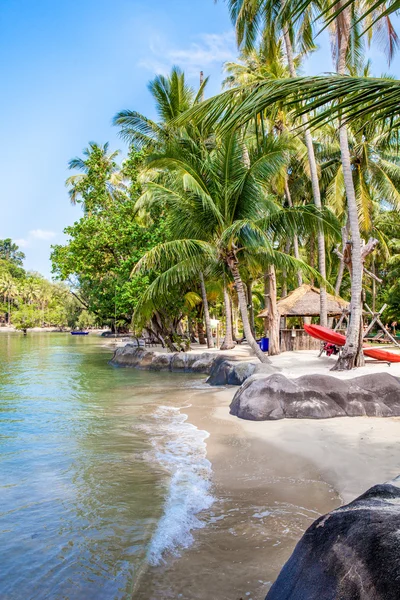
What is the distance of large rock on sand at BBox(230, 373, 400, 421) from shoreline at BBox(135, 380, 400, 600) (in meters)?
0.27

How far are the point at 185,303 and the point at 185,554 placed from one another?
1770cm

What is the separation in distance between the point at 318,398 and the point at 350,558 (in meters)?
5.91

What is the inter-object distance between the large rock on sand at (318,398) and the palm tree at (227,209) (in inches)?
188

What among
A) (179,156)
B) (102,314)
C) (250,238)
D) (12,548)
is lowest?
(12,548)

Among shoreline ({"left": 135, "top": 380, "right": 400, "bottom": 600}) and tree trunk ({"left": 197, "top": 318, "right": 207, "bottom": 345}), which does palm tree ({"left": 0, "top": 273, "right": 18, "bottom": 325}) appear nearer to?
tree trunk ({"left": 197, "top": 318, "right": 207, "bottom": 345})

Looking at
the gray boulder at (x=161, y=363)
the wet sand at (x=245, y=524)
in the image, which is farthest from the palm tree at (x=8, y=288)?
the wet sand at (x=245, y=524)

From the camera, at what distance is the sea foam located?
3.54 m

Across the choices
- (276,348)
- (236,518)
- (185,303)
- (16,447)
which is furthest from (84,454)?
(185,303)

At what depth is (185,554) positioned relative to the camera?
332cm

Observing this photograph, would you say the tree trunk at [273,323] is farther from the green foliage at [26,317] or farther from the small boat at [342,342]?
the green foliage at [26,317]

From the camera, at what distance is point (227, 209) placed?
12500mm

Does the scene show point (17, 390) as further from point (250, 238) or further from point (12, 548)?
point (12, 548)

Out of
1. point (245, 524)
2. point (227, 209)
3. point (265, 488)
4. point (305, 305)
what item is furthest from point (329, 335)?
point (245, 524)

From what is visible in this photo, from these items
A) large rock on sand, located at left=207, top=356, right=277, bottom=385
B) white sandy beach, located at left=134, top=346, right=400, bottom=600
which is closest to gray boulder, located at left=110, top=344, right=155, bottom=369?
large rock on sand, located at left=207, top=356, right=277, bottom=385
